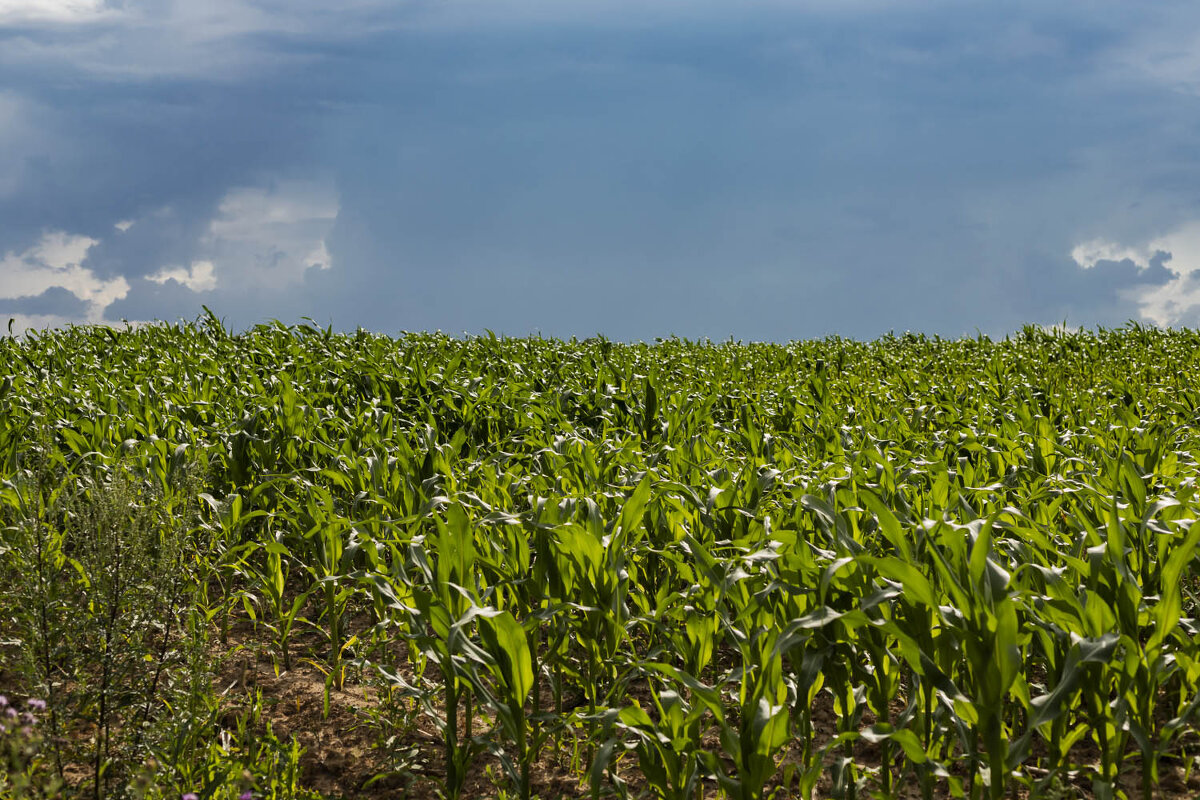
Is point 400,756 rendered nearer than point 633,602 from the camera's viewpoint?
Yes

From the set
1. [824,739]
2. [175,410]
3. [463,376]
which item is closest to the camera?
[824,739]

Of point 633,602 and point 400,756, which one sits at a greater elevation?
point 633,602

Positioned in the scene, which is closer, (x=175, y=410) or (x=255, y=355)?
(x=175, y=410)

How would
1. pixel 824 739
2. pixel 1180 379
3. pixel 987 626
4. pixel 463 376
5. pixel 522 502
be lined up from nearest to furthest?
pixel 987 626
pixel 824 739
pixel 522 502
pixel 463 376
pixel 1180 379

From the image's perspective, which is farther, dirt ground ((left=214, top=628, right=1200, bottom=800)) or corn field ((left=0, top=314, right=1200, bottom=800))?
dirt ground ((left=214, top=628, right=1200, bottom=800))

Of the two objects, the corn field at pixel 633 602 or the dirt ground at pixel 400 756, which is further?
the dirt ground at pixel 400 756

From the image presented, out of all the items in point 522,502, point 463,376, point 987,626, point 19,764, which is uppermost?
point 463,376

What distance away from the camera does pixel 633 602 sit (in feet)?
14.0

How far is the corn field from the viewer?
2619mm

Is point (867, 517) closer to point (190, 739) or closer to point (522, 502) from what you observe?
point (522, 502)

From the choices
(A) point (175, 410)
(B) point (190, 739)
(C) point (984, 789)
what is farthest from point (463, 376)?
(C) point (984, 789)

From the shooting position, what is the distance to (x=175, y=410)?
24.3ft

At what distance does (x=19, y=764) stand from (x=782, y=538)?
2.37 metres

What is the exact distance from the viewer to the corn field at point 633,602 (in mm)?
2619
